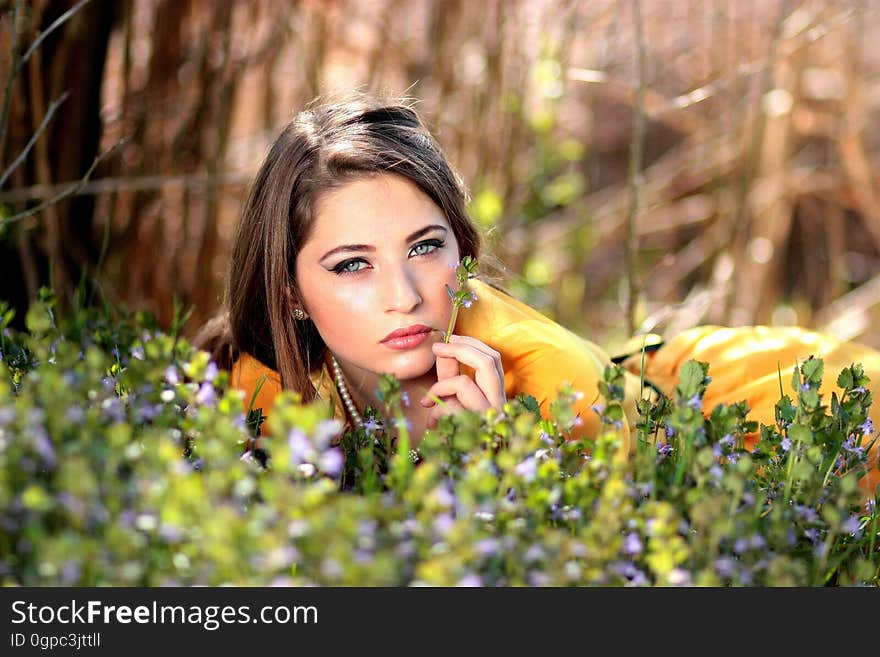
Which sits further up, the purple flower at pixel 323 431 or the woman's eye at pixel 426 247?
the woman's eye at pixel 426 247

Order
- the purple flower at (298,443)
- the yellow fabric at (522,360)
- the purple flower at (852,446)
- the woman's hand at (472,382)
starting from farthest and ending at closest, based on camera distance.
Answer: the yellow fabric at (522,360), the woman's hand at (472,382), the purple flower at (852,446), the purple flower at (298,443)

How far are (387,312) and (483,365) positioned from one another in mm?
240

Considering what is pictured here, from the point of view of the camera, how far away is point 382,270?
2113mm

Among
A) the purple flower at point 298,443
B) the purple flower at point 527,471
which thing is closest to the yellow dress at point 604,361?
the purple flower at point 527,471

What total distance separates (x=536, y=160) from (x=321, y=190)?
203 cm

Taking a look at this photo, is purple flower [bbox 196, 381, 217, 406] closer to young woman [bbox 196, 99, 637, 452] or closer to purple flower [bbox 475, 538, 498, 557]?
purple flower [bbox 475, 538, 498, 557]

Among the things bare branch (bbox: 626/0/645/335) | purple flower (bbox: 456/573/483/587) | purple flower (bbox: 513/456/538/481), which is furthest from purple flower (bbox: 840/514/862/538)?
bare branch (bbox: 626/0/645/335)

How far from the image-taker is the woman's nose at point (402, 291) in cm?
206

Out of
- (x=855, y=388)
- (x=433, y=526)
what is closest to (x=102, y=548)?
(x=433, y=526)

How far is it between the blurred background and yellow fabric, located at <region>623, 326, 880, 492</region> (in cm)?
19

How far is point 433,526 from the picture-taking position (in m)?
1.04

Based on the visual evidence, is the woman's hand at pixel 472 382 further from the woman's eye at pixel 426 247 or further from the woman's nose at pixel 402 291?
the woman's eye at pixel 426 247

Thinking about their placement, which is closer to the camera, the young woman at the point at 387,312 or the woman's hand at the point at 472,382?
the woman's hand at the point at 472,382

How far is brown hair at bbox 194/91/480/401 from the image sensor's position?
226cm
